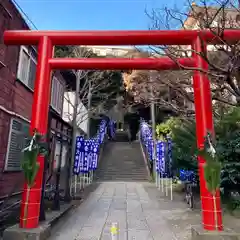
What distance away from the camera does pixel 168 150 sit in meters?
12.5

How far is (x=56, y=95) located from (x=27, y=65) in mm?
3470

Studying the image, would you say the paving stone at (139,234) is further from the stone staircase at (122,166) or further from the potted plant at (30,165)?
the stone staircase at (122,166)

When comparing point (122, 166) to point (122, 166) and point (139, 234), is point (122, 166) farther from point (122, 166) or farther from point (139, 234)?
point (139, 234)

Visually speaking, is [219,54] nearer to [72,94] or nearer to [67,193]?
[67,193]

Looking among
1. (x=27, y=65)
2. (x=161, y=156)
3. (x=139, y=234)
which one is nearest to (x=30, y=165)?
(x=139, y=234)

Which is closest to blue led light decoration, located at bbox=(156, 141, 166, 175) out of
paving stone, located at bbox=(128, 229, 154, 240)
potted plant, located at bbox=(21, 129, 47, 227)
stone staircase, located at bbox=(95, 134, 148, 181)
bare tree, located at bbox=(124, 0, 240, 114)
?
bare tree, located at bbox=(124, 0, 240, 114)

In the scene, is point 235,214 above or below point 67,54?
below

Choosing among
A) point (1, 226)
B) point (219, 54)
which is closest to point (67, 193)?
point (1, 226)

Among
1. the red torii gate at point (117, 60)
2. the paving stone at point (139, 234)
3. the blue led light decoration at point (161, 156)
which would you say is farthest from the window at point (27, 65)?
the blue led light decoration at point (161, 156)

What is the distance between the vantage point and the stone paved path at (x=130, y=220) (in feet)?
18.1

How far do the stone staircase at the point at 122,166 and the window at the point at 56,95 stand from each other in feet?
22.9

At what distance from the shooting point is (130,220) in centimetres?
686

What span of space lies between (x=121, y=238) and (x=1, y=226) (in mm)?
2831

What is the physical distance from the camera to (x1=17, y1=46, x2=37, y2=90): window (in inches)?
365
